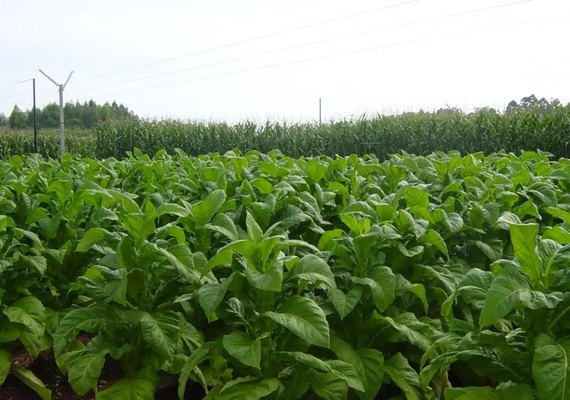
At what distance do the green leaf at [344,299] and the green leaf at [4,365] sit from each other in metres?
2.02

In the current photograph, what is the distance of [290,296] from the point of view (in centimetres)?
288

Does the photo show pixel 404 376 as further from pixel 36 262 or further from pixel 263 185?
pixel 36 262

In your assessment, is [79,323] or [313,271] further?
[79,323]

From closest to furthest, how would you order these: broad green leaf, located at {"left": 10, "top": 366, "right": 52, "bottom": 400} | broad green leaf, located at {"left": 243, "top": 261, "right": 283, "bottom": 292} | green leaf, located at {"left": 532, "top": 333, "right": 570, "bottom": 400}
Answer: green leaf, located at {"left": 532, "top": 333, "right": 570, "bottom": 400} < broad green leaf, located at {"left": 243, "top": 261, "right": 283, "bottom": 292} < broad green leaf, located at {"left": 10, "top": 366, "right": 52, "bottom": 400}

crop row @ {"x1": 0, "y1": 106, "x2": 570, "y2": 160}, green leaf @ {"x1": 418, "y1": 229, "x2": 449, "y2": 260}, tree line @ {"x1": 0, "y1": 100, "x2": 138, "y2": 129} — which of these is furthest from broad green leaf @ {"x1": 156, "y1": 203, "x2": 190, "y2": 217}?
tree line @ {"x1": 0, "y1": 100, "x2": 138, "y2": 129}

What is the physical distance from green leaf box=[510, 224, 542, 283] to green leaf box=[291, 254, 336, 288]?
788 mm

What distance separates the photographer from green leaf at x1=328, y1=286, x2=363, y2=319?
9.20 feet

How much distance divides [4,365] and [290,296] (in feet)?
6.18

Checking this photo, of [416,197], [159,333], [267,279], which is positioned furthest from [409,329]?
[159,333]

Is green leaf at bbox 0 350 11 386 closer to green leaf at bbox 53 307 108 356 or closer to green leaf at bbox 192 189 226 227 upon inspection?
green leaf at bbox 53 307 108 356

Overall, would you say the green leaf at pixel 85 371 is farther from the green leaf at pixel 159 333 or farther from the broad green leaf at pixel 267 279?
the broad green leaf at pixel 267 279

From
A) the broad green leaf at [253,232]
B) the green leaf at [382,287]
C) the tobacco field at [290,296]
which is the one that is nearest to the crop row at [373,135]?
the tobacco field at [290,296]

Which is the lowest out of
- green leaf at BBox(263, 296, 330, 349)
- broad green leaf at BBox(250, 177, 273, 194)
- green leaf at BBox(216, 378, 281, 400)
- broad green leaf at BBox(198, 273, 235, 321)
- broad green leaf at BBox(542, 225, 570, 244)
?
green leaf at BBox(216, 378, 281, 400)

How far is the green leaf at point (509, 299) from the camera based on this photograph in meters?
2.36
